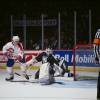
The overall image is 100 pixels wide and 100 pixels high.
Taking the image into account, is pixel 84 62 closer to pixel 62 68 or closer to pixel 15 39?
pixel 62 68

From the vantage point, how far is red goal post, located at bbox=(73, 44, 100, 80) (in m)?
10.8

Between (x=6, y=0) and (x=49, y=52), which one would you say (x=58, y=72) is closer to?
(x=49, y=52)

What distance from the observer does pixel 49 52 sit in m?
10.6

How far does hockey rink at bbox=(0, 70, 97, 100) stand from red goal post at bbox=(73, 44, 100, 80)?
46cm

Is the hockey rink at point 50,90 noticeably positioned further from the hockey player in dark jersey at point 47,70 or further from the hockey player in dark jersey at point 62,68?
the hockey player in dark jersey at point 62,68

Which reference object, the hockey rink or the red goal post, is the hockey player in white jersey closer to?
the hockey rink

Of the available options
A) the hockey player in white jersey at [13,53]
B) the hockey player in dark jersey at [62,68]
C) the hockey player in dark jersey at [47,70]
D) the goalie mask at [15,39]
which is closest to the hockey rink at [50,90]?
the hockey player in dark jersey at [47,70]

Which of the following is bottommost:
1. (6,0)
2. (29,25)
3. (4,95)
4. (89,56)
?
(4,95)

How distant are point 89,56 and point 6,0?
6.60 metres

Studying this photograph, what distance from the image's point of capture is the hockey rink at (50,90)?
25.7 feet

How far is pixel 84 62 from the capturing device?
10922 millimetres

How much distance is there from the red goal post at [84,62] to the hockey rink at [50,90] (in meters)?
0.46

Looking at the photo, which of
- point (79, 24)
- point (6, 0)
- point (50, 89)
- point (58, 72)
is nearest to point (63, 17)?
point (79, 24)

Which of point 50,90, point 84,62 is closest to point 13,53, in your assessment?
point 84,62
